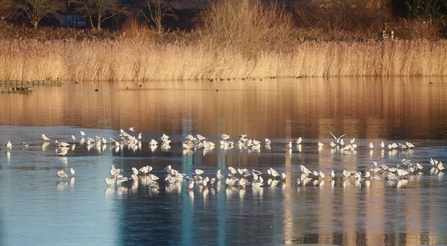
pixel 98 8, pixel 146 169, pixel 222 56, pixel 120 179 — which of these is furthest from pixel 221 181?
pixel 98 8

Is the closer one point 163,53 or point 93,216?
point 93,216

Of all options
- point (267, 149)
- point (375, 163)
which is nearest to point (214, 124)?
point (267, 149)

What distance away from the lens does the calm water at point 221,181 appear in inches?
289

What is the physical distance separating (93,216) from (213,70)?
26449mm

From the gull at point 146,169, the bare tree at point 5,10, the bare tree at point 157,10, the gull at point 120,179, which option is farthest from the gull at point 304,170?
the bare tree at point 157,10

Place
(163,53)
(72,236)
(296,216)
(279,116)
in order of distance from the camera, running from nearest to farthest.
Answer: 1. (72,236)
2. (296,216)
3. (279,116)
4. (163,53)

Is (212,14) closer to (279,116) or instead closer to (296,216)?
(279,116)

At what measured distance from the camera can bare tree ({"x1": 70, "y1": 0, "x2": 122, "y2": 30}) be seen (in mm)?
63938

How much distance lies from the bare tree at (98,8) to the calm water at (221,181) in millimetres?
42546

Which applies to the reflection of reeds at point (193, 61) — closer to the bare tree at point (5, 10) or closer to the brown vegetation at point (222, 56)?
the brown vegetation at point (222, 56)

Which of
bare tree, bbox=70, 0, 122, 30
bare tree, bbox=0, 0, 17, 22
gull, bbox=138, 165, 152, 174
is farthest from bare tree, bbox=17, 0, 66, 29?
gull, bbox=138, 165, 152, 174

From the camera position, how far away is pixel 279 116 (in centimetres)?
1838

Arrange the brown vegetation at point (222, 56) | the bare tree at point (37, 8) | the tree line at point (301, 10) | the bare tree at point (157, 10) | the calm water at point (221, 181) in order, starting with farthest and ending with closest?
the bare tree at point (157, 10) < the tree line at point (301, 10) < the bare tree at point (37, 8) < the brown vegetation at point (222, 56) < the calm water at point (221, 181)

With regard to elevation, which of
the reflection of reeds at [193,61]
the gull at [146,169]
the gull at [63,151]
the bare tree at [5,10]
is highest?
the bare tree at [5,10]
